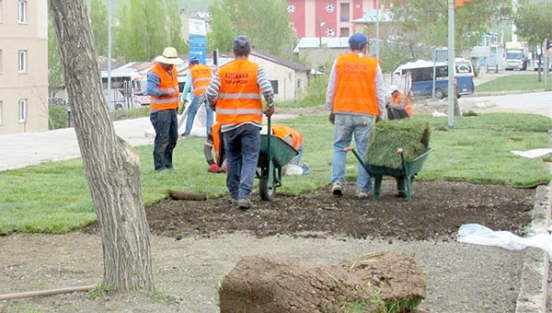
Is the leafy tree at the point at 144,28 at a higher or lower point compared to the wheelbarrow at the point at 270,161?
higher

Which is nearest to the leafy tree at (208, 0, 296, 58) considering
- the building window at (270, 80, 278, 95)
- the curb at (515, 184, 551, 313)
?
the building window at (270, 80, 278, 95)

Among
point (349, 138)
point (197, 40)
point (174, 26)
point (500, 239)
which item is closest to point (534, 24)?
point (174, 26)

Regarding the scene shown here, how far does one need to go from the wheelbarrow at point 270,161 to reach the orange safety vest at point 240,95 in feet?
1.70

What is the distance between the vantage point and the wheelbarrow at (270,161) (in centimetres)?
1112

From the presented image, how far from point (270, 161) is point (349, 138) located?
3.49 feet

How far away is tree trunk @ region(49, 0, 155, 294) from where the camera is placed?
6027 millimetres

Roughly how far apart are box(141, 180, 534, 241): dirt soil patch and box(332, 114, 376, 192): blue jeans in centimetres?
22

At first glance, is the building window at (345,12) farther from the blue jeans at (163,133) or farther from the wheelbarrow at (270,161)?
the wheelbarrow at (270,161)

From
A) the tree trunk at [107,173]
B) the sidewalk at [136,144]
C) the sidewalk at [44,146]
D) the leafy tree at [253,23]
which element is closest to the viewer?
the tree trunk at [107,173]

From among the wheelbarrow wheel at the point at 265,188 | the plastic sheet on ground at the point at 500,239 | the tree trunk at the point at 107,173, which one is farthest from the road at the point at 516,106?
the tree trunk at the point at 107,173

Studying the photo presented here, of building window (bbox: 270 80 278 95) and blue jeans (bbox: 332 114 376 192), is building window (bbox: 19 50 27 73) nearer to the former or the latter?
building window (bbox: 270 80 278 95)

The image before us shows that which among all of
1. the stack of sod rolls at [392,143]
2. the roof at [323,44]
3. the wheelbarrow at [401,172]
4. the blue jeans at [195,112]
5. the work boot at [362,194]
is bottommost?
the work boot at [362,194]

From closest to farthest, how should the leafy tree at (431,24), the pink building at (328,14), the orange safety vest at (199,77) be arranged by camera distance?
the orange safety vest at (199,77) < the leafy tree at (431,24) < the pink building at (328,14)

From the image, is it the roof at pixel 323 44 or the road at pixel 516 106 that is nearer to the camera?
the road at pixel 516 106
